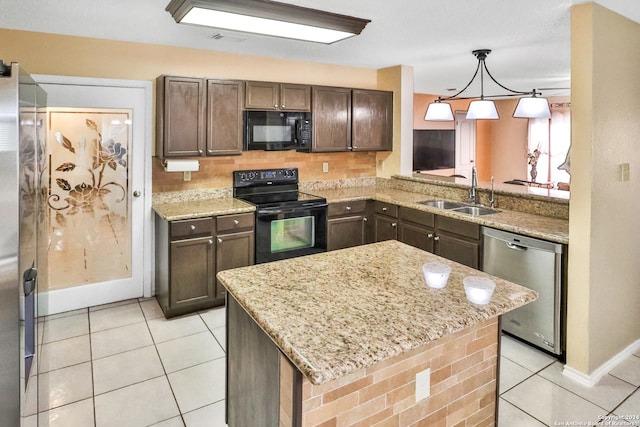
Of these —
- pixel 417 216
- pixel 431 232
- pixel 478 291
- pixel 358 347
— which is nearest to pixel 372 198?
pixel 417 216

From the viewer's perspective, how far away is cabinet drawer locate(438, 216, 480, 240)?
3389 millimetres

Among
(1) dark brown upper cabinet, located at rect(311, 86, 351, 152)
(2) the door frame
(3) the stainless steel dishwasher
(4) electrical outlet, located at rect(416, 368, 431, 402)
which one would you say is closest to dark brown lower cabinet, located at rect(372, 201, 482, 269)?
(3) the stainless steel dishwasher

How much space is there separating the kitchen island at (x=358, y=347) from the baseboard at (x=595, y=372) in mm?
1162

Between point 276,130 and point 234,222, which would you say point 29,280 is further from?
point 276,130

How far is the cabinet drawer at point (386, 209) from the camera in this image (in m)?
4.28

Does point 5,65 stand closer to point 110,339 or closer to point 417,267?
point 417,267

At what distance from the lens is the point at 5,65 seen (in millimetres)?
1397

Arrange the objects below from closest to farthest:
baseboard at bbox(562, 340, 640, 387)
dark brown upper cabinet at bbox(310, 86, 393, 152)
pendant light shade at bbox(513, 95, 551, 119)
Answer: baseboard at bbox(562, 340, 640, 387)
pendant light shade at bbox(513, 95, 551, 119)
dark brown upper cabinet at bbox(310, 86, 393, 152)

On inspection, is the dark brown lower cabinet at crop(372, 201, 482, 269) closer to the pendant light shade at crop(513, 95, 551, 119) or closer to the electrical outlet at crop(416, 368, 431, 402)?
the pendant light shade at crop(513, 95, 551, 119)

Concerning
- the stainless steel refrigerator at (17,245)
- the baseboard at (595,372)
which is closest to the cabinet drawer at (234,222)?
the stainless steel refrigerator at (17,245)

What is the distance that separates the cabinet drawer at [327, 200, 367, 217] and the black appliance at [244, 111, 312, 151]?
0.70 m

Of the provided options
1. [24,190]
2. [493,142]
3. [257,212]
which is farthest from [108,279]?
[493,142]

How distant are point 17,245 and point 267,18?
1.87 m

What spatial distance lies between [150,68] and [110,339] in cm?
234
